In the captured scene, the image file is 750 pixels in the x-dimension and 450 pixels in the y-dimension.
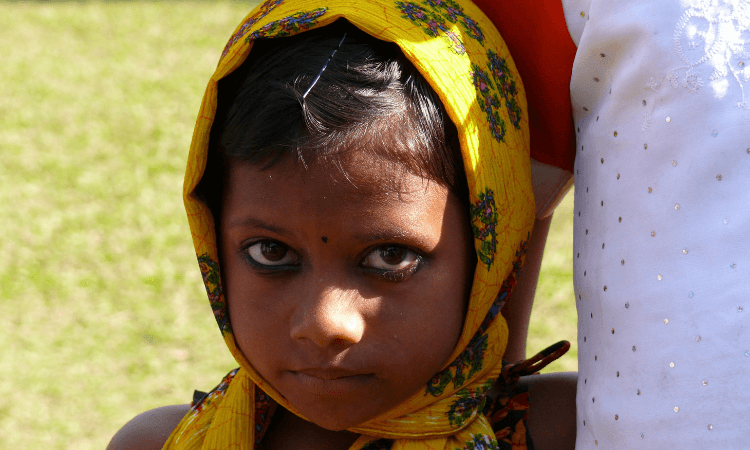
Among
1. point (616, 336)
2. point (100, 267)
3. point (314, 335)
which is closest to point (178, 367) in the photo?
point (100, 267)

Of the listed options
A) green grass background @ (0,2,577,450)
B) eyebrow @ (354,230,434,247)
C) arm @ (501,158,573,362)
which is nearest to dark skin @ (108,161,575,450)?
eyebrow @ (354,230,434,247)

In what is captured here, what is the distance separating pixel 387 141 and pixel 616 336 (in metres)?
0.47

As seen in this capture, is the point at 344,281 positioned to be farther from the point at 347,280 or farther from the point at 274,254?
the point at 274,254

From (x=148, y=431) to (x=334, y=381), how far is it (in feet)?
2.29

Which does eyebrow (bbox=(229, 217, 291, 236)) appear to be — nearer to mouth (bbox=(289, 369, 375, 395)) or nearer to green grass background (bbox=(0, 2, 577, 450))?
mouth (bbox=(289, 369, 375, 395))

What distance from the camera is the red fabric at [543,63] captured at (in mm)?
1370

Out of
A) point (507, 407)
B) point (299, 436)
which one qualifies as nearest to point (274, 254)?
point (299, 436)

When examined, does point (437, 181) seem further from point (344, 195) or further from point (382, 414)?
point (382, 414)

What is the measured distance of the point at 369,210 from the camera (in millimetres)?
1218

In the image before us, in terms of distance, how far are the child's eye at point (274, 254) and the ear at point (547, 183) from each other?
57 cm

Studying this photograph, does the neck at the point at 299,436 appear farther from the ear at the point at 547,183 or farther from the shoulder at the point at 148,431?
the ear at the point at 547,183

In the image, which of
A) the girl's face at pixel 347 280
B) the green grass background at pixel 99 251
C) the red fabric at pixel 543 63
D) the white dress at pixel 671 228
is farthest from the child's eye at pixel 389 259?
the green grass background at pixel 99 251

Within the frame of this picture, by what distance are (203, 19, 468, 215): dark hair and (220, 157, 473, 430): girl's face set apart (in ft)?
0.10

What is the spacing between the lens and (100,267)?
360 centimetres
